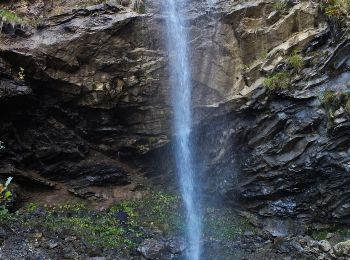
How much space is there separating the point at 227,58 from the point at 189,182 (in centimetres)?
450

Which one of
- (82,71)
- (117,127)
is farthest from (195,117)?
(82,71)

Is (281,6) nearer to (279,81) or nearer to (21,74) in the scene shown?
(279,81)

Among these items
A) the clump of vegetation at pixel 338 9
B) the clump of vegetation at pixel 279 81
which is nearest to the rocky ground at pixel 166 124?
the clump of vegetation at pixel 279 81

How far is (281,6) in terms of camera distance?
12.2m

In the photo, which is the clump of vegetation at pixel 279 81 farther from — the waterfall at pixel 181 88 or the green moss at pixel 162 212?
the green moss at pixel 162 212

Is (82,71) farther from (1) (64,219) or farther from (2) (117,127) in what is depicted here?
(1) (64,219)

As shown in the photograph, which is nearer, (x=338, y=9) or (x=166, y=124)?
(x=338, y=9)

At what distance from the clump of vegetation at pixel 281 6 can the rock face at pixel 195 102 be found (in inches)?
4.3

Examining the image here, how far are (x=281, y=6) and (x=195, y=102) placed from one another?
398cm

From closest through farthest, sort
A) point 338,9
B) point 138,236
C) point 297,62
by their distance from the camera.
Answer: point 338,9, point 297,62, point 138,236

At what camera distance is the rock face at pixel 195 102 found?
1130 centimetres

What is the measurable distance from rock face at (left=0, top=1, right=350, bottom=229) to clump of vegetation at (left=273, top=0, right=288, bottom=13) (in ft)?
0.36

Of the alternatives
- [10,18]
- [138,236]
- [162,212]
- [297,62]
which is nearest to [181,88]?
[297,62]

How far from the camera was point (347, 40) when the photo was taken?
10484 millimetres
